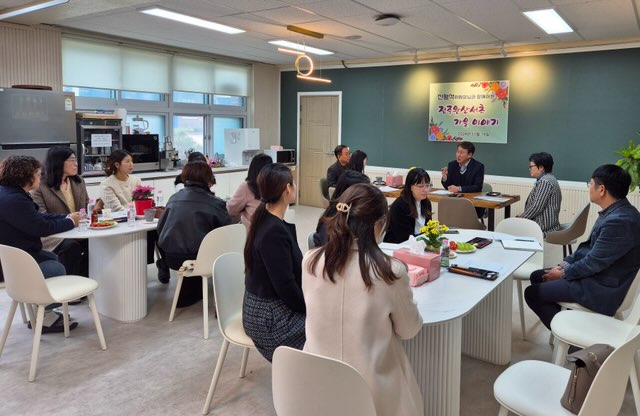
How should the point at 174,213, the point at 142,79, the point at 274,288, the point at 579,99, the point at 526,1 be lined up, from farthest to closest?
the point at 142,79
the point at 579,99
the point at 526,1
the point at 174,213
the point at 274,288

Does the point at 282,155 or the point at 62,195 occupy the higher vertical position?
the point at 282,155

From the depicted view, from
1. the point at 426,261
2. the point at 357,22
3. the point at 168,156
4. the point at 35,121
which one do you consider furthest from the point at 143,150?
the point at 426,261

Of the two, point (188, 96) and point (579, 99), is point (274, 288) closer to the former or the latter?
point (579, 99)

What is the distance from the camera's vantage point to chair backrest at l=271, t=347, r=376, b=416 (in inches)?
60.0

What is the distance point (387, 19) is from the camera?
523cm

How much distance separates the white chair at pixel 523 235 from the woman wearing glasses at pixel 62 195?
11.0 ft

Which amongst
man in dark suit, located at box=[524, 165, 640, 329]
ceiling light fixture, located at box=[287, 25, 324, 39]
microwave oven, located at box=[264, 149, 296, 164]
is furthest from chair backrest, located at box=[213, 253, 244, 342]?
microwave oven, located at box=[264, 149, 296, 164]

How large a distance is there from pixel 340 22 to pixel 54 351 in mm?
4098

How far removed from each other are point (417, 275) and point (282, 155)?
6.76m

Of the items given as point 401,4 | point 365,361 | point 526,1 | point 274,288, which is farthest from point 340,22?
point 365,361

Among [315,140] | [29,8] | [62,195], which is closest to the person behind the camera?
[62,195]

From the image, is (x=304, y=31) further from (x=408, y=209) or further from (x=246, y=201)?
(x=408, y=209)

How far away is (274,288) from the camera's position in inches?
89.0

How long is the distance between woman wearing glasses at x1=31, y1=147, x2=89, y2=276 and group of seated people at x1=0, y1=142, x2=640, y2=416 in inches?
0.4
